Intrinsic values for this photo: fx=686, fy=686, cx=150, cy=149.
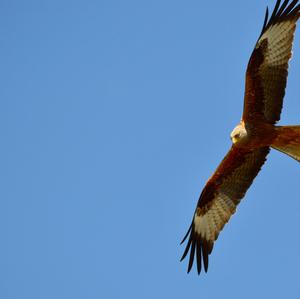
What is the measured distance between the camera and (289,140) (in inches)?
381

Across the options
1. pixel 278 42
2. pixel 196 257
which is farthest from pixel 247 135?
pixel 196 257

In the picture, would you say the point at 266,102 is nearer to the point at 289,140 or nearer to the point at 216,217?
the point at 289,140

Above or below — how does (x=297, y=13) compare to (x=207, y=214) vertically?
above

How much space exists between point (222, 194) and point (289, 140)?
1.53 m

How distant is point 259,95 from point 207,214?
219 cm

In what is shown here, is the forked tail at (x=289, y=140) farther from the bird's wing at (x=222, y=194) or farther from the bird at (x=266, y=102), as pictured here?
the bird's wing at (x=222, y=194)

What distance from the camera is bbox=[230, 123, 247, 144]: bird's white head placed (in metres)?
9.85

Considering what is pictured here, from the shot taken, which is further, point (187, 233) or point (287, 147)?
point (187, 233)

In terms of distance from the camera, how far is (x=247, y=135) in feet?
32.3

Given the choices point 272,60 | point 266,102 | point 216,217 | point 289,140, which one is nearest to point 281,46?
point 272,60

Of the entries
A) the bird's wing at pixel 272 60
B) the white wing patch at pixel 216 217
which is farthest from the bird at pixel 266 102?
Result: the white wing patch at pixel 216 217

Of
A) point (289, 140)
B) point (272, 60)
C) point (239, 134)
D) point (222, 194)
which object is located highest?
point (272, 60)

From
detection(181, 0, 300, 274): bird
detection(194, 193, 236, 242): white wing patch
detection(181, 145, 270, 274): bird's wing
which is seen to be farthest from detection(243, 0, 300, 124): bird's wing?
detection(194, 193, 236, 242): white wing patch

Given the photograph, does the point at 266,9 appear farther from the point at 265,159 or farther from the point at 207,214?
the point at 207,214
